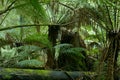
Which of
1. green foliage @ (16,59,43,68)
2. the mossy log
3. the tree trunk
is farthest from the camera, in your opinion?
green foliage @ (16,59,43,68)

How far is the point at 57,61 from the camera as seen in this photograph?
6062 millimetres

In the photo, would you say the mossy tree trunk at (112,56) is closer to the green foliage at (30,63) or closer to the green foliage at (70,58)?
the green foliage at (70,58)

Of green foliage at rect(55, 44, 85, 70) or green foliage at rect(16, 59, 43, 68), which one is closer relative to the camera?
green foliage at rect(16, 59, 43, 68)

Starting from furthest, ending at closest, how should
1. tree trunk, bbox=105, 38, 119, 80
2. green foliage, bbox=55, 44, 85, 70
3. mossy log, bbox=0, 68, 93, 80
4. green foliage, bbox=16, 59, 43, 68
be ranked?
green foliage, bbox=55, 44, 85, 70, green foliage, bbox=16, 59, 43, 68, tree trunk, bbox=105, 38, 119, 80, mossy log, bbox=0, 68, 93, 80

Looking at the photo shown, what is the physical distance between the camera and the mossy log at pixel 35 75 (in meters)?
4.14

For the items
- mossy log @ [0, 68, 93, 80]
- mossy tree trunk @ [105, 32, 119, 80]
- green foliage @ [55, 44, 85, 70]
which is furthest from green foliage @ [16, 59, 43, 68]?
mossy tree trunk @ [105, 32, 119, 80]

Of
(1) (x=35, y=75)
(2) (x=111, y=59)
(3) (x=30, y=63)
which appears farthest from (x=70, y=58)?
(1) (x=35, y=75)

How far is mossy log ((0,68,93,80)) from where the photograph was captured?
4.14 metres

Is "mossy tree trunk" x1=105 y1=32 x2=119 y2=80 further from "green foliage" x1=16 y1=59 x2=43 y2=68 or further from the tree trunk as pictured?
"green foliage" x1=16 y1=59 x2=43 y2=68

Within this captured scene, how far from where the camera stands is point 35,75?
440 cm

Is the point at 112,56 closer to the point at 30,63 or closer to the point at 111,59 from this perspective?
the point at 111,59

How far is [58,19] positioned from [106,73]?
264 centimetres

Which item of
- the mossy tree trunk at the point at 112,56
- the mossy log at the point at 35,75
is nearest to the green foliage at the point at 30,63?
the mossy log at the point at 35,75

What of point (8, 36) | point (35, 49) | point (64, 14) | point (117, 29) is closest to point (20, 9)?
point (35, 49)
